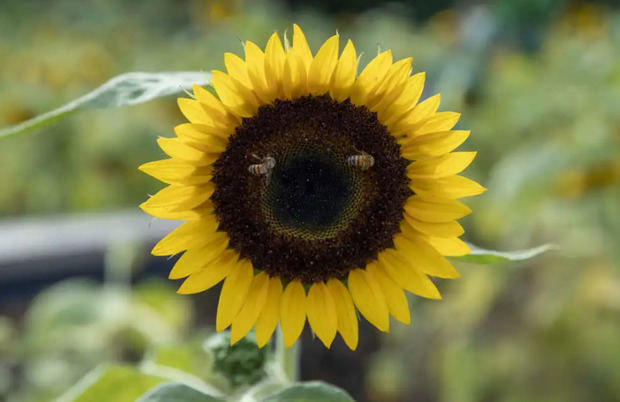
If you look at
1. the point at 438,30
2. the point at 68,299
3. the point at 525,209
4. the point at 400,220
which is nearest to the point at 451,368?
the point at 525,209

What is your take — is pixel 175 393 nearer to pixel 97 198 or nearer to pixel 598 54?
pixel 97 198

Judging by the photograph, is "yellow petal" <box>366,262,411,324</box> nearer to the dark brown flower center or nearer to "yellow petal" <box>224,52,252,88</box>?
the dark brown flower center

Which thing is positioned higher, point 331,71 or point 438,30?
point 438,30

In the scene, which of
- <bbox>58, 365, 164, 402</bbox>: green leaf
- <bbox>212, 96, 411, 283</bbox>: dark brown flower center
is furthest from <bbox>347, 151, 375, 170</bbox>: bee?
<bbox>58, 365, 164, 402</bbox>: green leaf

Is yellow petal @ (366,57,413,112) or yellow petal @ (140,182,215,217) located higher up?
yellow petal @ (366,57,413,112)

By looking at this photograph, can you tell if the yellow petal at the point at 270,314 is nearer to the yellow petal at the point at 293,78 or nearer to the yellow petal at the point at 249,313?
the yellow petal at the point at 249,313

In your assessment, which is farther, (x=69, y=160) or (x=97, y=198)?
(x=69, y=160)

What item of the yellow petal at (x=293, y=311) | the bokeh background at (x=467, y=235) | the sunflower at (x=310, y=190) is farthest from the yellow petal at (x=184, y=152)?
the bokeh background at (x=467, y=235)
